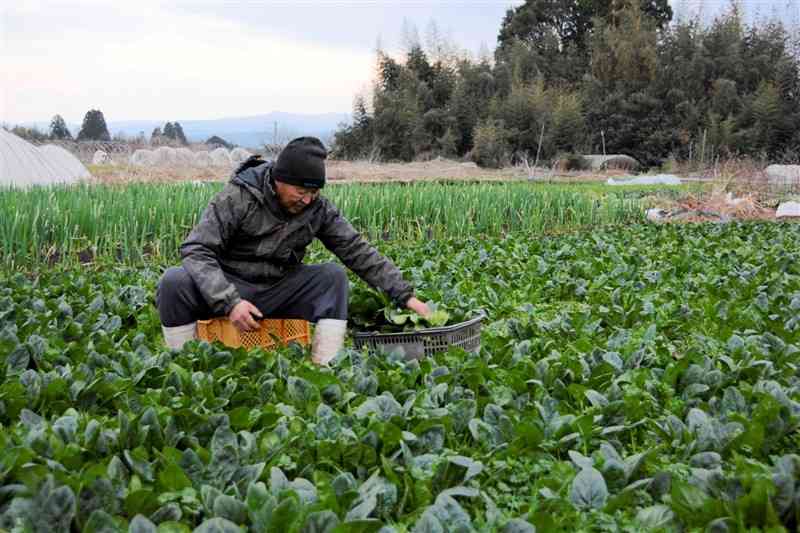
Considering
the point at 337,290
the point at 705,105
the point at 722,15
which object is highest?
the point at 722,15

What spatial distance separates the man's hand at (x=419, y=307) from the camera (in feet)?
11.8

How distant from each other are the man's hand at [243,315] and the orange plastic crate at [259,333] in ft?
0.47

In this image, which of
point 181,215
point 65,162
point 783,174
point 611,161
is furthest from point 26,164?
point 611,161

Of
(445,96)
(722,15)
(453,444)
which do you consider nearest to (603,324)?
(453,444)

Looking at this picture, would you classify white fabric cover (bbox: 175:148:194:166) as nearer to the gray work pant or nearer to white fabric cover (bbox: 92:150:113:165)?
white fabric cover (bbox: 92:150:113:165)

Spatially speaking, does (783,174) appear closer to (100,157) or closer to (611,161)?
(611,161)

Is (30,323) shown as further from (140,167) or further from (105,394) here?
(140,167)

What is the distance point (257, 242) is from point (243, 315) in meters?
0.46

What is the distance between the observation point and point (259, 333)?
12.2 feet

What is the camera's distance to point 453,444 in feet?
8.45

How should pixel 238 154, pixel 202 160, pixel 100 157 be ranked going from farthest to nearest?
pixel 238 154 → pixel 202 160 → pixel 100 157

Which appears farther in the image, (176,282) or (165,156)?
(165,156)

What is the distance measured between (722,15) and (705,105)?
8330 mm

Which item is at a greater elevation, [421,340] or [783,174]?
[783,174]
